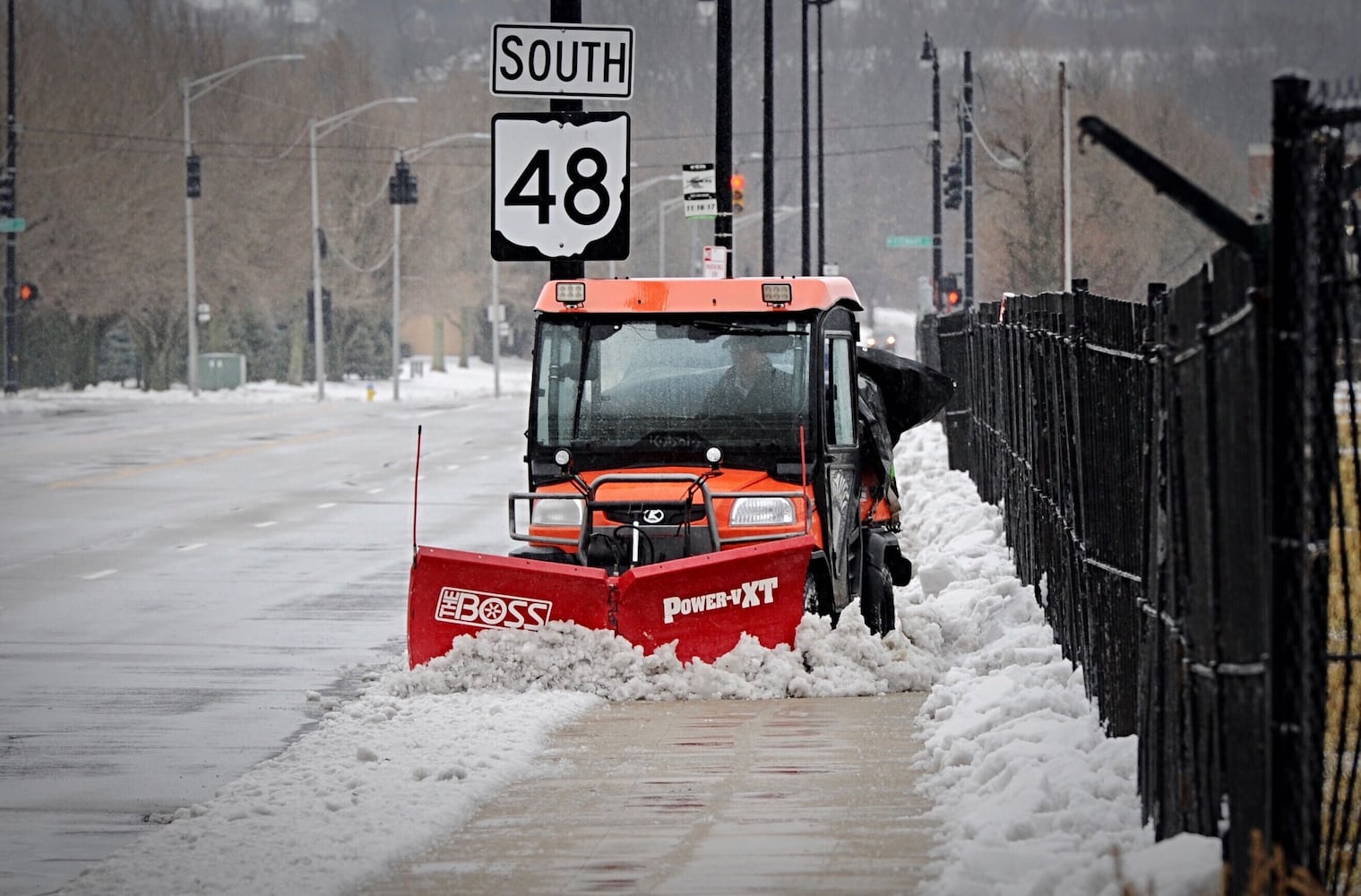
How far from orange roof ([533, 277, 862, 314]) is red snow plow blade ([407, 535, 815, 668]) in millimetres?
1787

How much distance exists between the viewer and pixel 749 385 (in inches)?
528

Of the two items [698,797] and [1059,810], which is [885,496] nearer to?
[698,797]

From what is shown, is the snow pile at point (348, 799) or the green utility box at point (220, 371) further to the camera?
the green utility box at point (220, 371)

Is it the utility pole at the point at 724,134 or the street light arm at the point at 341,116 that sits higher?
the street light arm at the point at 341,116

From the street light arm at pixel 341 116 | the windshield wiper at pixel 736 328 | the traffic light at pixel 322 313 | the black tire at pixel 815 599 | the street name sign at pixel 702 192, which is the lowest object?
the black tire at pixel 815 599

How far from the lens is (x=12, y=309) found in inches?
2518

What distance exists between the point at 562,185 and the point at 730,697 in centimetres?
405

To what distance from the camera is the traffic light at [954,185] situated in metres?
60.2

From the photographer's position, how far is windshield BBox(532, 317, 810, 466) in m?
13.3

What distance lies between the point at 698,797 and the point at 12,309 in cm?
5818

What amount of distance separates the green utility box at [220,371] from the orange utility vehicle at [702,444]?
62397mm

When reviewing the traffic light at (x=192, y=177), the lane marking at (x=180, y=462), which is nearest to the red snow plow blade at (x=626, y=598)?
the lane marking at (x=180, y=462)

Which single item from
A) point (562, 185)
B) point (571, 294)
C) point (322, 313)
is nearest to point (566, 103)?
point (562, 185)

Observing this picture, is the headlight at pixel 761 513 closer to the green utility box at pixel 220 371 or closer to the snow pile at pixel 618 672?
the snow pile at pixel 618 672
